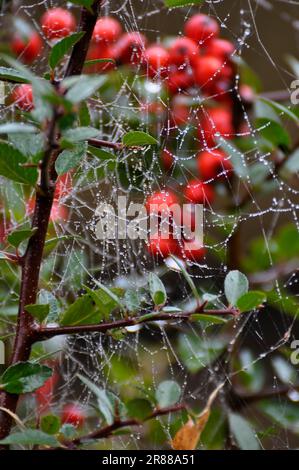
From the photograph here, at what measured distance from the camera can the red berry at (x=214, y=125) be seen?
93 centimetres

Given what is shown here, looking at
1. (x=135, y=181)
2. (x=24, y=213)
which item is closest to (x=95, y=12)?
(x=135, y=181)

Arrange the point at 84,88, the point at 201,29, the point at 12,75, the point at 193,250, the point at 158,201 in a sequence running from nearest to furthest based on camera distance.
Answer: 1. the point at 84,88
2. the point at 12,75
3. the point at 158,201
4. the point at 193,250
5. the point at 201,29

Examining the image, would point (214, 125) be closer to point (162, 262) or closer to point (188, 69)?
point (188, 69)

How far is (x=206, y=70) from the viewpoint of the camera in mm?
956

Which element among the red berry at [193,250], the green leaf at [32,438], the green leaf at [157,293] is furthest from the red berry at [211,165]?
the green leaf at [32,438]

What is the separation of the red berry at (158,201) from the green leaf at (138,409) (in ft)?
0.88

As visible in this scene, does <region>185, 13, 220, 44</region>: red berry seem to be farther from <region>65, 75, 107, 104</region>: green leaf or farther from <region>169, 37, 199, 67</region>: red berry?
<region>65, 75, 107, 104</region>: green leaf

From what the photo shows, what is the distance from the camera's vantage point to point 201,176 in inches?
37.4

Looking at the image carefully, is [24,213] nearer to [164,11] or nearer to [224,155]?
[224,155]

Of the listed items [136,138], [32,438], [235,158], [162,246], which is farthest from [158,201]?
[32,438]

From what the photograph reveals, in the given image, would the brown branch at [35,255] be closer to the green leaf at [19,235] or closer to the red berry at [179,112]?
the green leaf at [19,235]

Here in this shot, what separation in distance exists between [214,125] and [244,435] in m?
0.41

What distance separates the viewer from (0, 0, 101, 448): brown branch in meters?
0.48

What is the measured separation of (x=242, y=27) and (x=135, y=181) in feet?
1.94
